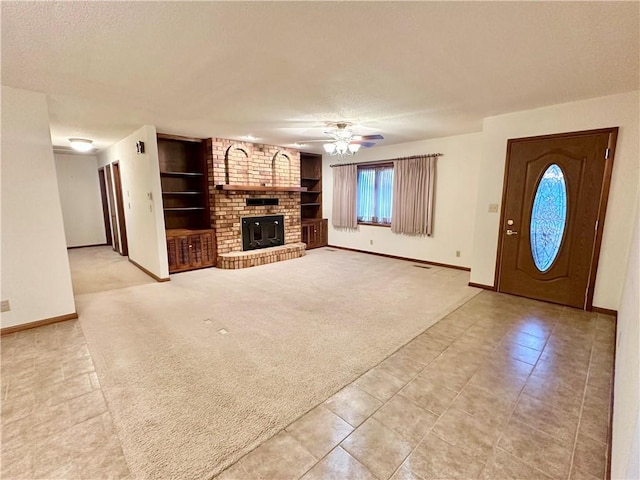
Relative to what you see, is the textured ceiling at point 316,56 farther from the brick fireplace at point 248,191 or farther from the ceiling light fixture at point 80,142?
the ceiling light fixture at point 80,142

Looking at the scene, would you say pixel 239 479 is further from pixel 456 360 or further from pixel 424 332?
pixel 424 332

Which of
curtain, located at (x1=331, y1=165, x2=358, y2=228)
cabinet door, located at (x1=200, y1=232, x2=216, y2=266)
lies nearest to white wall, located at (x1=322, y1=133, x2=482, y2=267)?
curtain, located at (x1=331, y1=165, x2=358, y2=228)

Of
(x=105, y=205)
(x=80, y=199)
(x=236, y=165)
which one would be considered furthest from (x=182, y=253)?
(x=80, y=199)

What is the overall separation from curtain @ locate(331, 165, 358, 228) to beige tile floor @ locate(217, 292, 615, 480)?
4.60 meters

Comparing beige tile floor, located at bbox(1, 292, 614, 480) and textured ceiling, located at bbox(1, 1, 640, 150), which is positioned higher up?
textured ceiling, located at bbox(1, 1, 640, 150)

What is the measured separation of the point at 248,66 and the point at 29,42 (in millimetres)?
1432

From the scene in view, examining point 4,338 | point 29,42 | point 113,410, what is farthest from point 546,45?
point 4,338

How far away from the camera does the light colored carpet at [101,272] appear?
183 inches

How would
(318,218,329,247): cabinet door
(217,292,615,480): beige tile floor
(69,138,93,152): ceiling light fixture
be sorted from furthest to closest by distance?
(318,218,329,247): cabinet door
(69,138,93,152): ceiling light fixture
(217,292,615,480): beige tile floor

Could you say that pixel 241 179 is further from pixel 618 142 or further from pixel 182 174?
pixel 618 142

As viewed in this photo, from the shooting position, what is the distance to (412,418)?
1.88m

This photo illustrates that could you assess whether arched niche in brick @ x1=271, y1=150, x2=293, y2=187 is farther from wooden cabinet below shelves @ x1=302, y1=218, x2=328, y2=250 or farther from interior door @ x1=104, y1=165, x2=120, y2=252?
interior door @ x1=104, y1=165, x2=120, y2=252

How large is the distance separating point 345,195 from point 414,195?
1805 millimetres

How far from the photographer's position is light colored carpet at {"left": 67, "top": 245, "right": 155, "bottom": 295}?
4.64 metres
